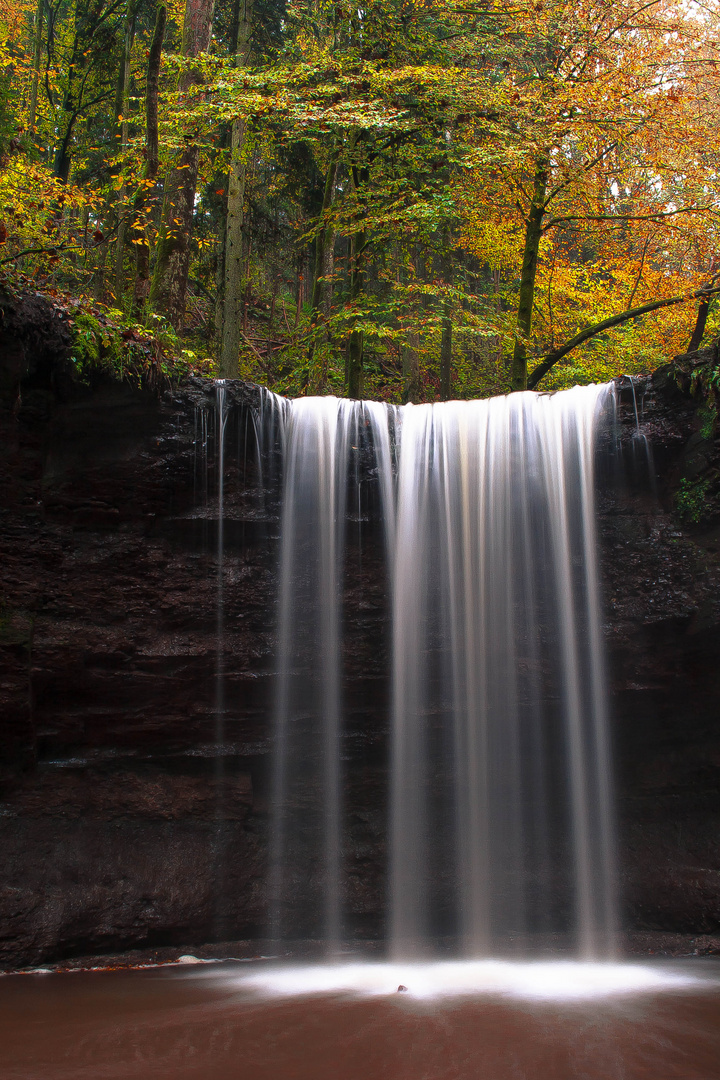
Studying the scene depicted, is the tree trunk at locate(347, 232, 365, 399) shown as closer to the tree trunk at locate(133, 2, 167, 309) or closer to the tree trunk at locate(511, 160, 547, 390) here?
the tree trunk at locate(511, 160, 547, 390)

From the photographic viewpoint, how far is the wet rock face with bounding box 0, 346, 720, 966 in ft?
22.2

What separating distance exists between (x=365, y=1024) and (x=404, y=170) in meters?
11.6

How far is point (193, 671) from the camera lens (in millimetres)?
7281

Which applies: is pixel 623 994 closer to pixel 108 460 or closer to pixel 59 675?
pixel 59 675

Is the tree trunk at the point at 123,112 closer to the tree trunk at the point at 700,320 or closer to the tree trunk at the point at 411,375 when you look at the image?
the tree trunk at the point at 411,375

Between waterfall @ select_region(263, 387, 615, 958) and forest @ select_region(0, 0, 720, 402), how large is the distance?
254 cm

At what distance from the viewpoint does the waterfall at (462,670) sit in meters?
7.33

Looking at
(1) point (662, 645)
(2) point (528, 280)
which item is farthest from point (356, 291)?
(1) point (662, 645)

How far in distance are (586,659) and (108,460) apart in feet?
17.7

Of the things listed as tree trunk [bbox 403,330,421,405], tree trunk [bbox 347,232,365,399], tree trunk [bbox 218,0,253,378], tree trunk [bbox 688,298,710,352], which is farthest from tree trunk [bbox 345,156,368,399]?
tree trunk [bbox 688,298,710,352]

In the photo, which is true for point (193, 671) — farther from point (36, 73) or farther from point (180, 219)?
point (36, 73)

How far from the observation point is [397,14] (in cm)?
1201

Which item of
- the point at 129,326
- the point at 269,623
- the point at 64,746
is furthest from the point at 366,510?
the point at 64,746

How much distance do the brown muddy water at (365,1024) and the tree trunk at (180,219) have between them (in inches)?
304
